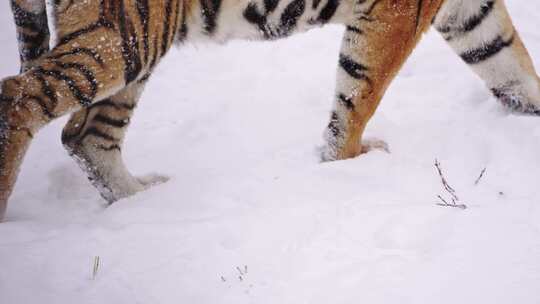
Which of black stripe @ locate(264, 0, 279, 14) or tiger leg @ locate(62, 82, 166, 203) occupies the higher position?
black stripe @ locate(264, 0, 279, 14)

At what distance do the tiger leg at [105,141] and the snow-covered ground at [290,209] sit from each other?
13 centimetres

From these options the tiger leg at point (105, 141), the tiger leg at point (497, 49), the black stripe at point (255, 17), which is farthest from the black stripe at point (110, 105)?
the tiger leg at point (497, 49)

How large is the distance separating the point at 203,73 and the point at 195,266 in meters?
2.04

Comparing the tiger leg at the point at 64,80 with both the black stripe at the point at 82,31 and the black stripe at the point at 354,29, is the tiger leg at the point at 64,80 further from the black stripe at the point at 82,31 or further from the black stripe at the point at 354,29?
the black stripe at the point at 354,29

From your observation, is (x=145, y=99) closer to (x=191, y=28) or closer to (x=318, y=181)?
(x=191, y=28)

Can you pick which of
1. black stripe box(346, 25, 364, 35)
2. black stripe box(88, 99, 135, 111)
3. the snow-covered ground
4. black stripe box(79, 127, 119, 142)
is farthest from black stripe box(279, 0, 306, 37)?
black stripe box(79, 127, 119, 142)

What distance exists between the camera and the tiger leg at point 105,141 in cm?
244

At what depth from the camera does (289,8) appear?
2242mm

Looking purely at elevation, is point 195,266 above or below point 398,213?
below

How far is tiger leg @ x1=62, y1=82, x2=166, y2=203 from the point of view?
8.02ft

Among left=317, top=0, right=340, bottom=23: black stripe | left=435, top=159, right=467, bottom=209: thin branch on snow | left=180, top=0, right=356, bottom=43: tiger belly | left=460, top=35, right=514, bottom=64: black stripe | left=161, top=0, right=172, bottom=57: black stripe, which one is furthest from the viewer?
left=460, top=35, right=514, bottom=64: black stripe

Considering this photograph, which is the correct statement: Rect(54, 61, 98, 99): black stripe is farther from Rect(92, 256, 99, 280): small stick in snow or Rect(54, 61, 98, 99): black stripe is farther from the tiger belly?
Rect(92, 256, 99, 280): small stick in snow

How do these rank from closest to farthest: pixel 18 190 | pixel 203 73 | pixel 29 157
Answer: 1. pixel 18 190
2. pixel 29 157
3. pixel 203 73

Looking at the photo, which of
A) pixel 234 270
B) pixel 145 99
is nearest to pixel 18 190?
pixel 145 99
